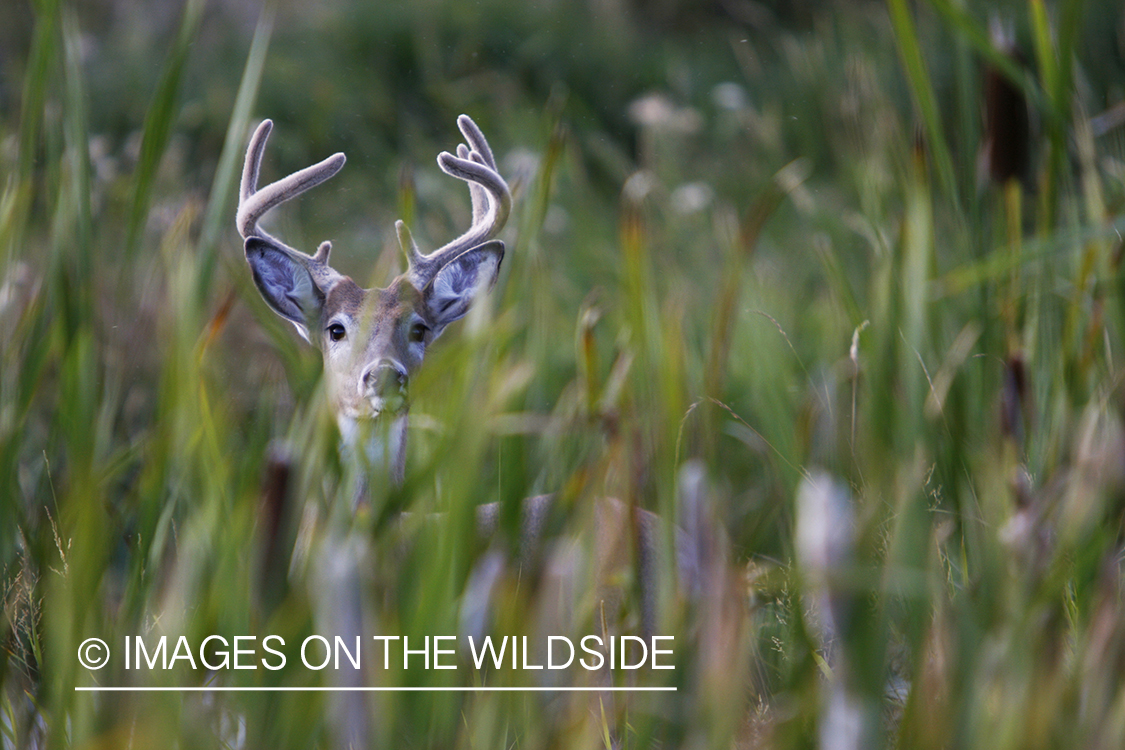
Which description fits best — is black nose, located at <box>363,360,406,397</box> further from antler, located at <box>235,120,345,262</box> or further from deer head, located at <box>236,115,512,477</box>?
antler, located at <box>235,120,345,262</box>

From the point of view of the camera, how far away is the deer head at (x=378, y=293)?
225 centimetres

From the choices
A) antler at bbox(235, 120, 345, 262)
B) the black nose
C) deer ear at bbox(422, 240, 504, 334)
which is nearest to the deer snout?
the black nose

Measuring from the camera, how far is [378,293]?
2209 millimetres

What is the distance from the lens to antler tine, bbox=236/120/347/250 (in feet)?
6.86

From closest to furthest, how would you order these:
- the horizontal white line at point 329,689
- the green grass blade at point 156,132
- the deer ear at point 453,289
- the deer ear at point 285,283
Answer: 1. the horizontal white line at point 329,689
2. the green grass blade at point 156,132
3. the deer ear at point 285,283
4. the deer ear at point 453,289

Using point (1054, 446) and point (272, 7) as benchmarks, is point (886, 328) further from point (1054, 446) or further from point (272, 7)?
point (272, 7)

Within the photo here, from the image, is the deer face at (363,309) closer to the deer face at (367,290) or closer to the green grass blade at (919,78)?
the deer face at (367,290)

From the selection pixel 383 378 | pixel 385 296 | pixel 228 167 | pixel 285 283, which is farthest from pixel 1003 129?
pixel 285 283

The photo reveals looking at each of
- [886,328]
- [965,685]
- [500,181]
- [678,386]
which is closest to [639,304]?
[678,386]

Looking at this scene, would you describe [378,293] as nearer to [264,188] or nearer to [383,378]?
[383,378]

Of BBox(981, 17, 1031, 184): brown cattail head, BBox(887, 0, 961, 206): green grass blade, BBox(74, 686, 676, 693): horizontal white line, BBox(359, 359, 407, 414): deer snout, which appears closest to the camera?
BBox(74, 686, 676, 693): horizontal white line

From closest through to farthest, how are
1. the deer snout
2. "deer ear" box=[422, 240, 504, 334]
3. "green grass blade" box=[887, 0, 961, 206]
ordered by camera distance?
"green grass blade" box=[887, 0, 961, 206]
the deer snout
"deer ear" box=[422, 240, 504, 334]

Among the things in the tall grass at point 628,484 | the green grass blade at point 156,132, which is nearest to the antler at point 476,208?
the tall grass at point 628,484

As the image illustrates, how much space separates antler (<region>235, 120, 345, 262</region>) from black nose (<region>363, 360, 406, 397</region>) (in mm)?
455
